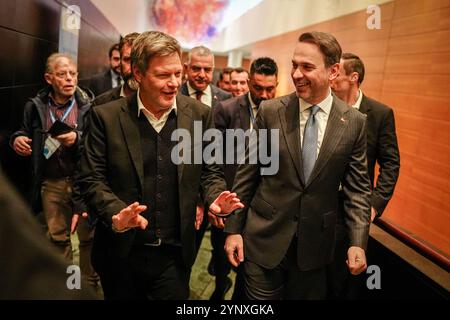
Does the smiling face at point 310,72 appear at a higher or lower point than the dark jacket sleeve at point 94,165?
higher

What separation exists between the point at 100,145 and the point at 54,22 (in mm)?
2666

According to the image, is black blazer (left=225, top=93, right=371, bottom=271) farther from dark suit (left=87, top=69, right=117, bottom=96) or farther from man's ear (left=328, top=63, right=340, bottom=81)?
dark suit (left=87, top=69, right=117, bottom=96)

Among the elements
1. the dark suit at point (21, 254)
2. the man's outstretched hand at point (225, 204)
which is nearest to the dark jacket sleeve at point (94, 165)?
the man's outstretched hand at point (225, 204)

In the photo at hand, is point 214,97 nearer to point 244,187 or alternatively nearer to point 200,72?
point 200,72

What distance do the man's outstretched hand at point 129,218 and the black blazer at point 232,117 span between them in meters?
1.44

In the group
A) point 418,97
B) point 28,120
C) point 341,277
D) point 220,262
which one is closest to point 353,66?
point 418,97

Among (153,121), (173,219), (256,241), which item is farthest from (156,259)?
(153,121)

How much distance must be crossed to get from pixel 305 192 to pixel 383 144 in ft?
3.35

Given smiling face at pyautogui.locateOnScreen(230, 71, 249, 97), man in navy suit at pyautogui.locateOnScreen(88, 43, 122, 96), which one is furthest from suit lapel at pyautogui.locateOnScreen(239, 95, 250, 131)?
man in navy suit at pyautogui.locateOnScreen(88, 43, 122, 96)

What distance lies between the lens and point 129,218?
70.8 inches

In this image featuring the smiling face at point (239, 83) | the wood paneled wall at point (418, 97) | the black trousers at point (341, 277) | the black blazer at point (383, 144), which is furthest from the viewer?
the smiling face at point (239, 83)

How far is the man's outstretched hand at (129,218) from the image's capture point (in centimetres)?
178

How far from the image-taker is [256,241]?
2.18 metres

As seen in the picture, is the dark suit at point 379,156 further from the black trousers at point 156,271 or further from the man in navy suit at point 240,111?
the black trousers at point 156,271
